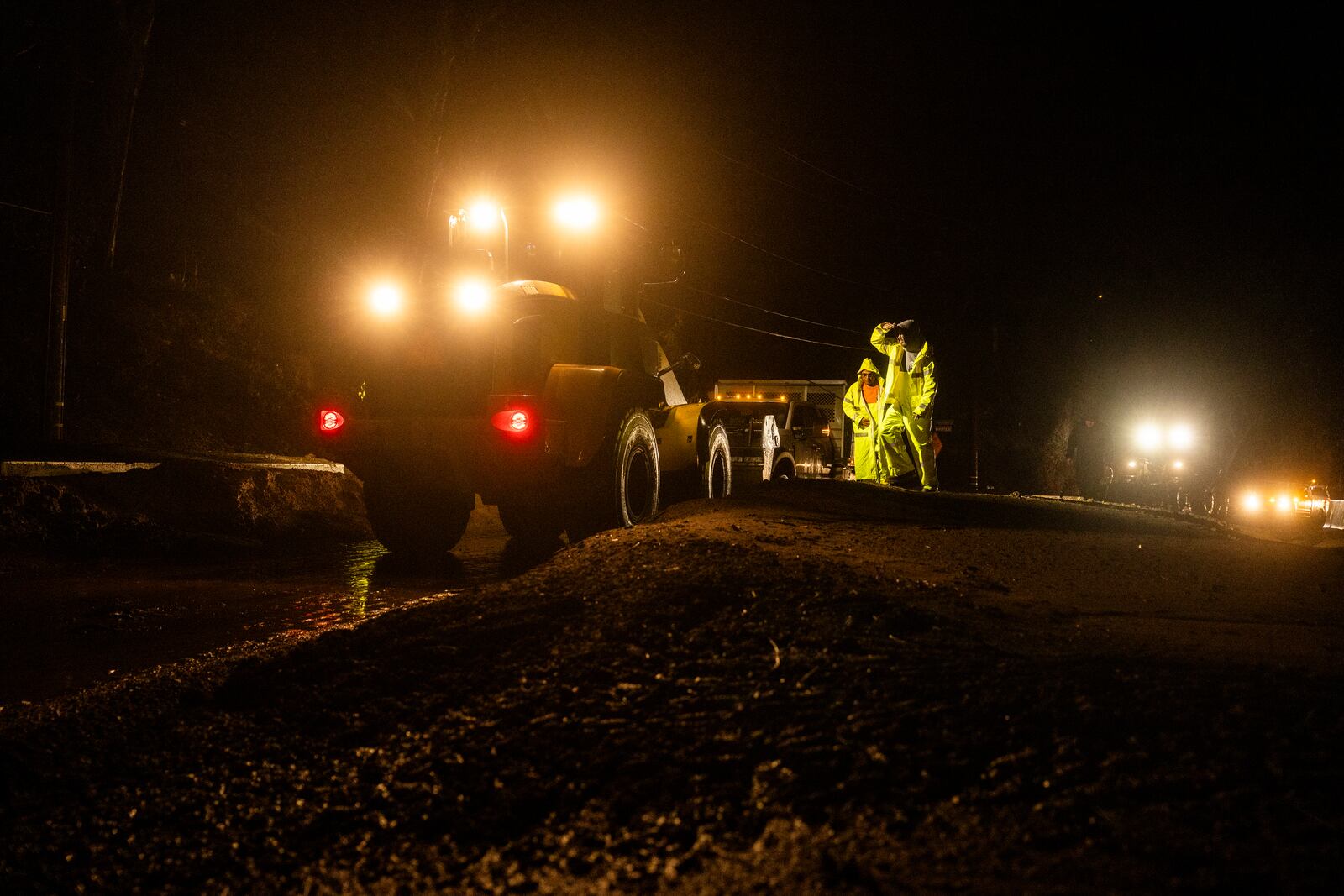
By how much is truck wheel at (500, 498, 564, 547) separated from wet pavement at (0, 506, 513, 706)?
1.25 ft

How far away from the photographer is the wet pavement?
5.01 meters

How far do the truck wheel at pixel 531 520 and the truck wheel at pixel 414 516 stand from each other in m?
0.58

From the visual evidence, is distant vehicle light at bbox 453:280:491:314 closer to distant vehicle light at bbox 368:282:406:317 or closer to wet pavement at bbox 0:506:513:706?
distant vehicle light at bbox 368:282:406:317

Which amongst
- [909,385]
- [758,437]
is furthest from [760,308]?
[758,437]

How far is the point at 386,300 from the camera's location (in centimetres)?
795

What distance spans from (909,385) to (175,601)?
9681mm

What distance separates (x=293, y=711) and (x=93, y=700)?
1.14m

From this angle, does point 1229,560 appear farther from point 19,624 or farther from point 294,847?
point 19,624

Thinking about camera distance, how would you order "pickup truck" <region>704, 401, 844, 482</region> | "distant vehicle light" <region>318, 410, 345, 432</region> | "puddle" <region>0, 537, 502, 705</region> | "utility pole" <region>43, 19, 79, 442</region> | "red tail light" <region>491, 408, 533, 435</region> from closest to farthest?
"puddle" <region>0, 537, 502, 705</region> < "red tail light" <region>491, 408, 533, 435</region> < "distant vehicle light" <region>318, 410, 345, 432</region> < "pickup truck" <region>704, 401, 844, 482</region> < "utility pole" <region>43, 19, 79, 442</region>

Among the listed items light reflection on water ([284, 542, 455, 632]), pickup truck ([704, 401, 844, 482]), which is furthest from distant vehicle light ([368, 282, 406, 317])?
pickup truck ([704, 401, 844, 482])

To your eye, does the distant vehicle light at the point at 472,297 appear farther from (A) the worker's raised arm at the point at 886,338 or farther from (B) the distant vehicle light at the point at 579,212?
(A) the worker's raised arm at the point at 886,338

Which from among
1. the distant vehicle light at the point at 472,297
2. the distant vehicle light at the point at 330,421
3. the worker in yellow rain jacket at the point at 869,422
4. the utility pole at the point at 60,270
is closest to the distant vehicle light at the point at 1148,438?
the worker in yellow rain jacket at the point at 869,422

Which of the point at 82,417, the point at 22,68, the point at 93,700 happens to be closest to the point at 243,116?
the point at 22,68

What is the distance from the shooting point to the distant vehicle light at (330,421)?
788 cm
